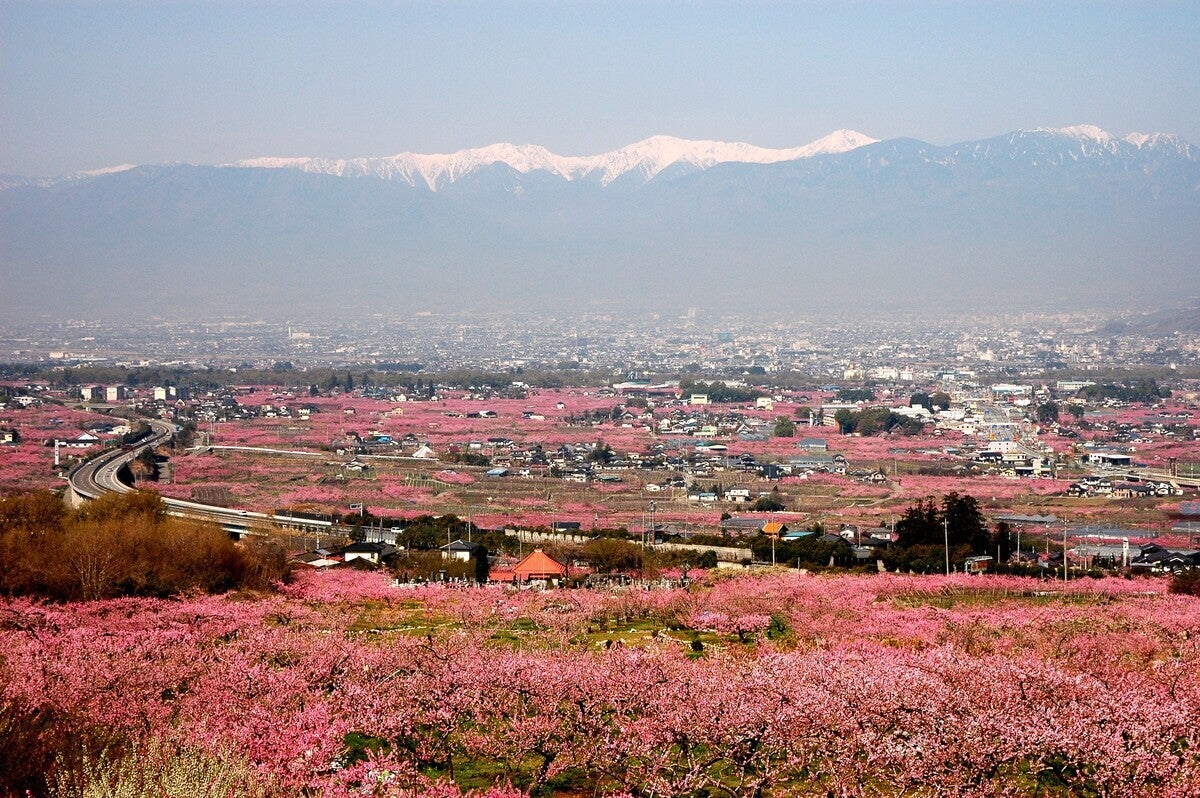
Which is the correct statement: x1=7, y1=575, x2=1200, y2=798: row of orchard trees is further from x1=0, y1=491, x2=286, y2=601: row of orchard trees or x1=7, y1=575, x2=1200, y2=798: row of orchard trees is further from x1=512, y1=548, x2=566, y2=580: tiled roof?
x1=512, y1=548, x2=566, y2=580: tiled roof

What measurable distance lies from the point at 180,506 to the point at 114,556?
1678 centimetres

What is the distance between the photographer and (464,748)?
35.8 ft

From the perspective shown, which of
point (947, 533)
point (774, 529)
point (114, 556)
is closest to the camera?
point (114, 556)

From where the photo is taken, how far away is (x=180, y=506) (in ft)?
116

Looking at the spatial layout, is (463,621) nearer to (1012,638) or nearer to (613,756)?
(1012,638)

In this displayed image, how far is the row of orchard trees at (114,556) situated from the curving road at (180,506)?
670 cm

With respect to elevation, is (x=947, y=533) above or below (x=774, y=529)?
above

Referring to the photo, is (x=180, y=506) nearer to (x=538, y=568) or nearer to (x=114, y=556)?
(x=538, y=568)

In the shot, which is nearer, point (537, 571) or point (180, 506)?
point (537, 571)

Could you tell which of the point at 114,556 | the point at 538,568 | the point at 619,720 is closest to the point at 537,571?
the point at 538,568

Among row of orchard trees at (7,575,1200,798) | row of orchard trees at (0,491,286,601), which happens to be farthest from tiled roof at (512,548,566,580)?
row of orchard trees at (7,575,1200,798)

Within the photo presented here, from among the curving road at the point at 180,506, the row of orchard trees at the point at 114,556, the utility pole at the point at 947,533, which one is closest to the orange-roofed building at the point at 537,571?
the row of orchard trees at the point at 114,556

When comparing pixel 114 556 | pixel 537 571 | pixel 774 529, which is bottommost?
pixel 774 529

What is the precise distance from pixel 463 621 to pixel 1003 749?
9.67m
